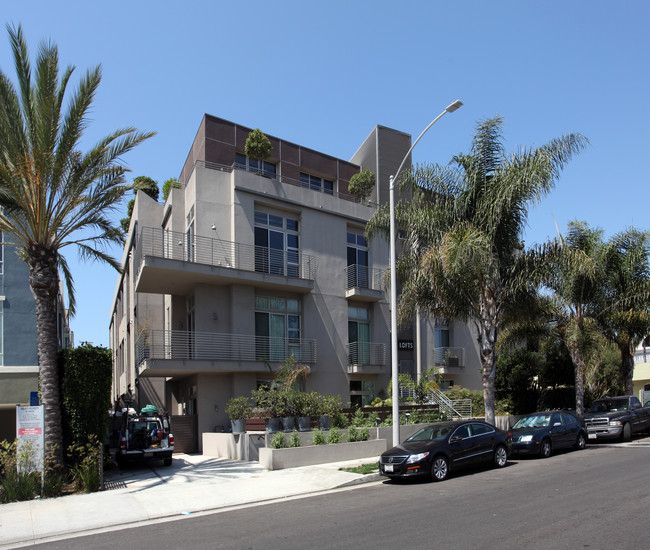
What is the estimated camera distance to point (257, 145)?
979 inches

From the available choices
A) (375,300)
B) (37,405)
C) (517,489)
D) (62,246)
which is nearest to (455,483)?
(517,489)

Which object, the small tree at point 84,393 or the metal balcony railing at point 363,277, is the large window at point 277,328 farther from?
the small tree at point 84,393

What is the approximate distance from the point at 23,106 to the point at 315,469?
471 inches

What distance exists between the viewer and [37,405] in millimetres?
13703

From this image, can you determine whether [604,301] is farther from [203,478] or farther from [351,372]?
[203,478]

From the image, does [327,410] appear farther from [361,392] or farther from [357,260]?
[357,260]

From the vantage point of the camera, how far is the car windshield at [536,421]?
17359 mm

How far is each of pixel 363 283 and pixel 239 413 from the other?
437 inches

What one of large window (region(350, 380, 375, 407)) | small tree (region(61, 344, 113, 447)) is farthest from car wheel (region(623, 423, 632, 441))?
small tree (region(61, 344, 113, 447))

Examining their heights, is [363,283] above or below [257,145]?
below

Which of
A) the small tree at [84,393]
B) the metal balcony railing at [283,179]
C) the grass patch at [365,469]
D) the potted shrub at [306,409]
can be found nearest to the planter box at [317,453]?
the potted shrub at [306,409]

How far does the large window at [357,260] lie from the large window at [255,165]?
489cm

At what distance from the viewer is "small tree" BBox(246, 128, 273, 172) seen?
24906 millimetres

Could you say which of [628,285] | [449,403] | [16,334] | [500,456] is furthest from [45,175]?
[628,285]
